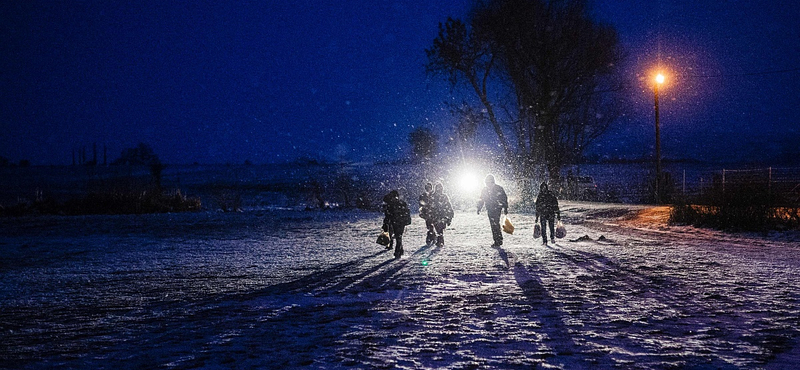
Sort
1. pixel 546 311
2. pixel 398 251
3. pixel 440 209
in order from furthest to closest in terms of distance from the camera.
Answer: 1. pixel 440 209
2. pixel 398 251
3. pixel 546 311

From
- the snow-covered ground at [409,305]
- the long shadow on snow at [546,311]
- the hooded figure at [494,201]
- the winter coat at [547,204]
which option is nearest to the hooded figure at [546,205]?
the winter coat at [547,204]

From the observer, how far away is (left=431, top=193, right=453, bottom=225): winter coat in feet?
45.1

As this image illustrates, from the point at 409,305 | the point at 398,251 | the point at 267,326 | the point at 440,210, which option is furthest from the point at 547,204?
the point at 267,326

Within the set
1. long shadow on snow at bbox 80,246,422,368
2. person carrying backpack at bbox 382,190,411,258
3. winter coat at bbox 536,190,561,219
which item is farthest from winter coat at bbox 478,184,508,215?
long shadow on snow at bbox 80,246,422,368

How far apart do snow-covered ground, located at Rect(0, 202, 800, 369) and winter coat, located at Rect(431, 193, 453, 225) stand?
801 mm

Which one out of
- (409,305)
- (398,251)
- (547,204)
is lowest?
(409,305)

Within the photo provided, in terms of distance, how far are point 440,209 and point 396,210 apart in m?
1.69

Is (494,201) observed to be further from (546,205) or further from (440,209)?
(546,205)

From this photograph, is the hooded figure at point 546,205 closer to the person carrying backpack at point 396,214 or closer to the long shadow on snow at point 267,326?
the person carrying backpack at point 396,214

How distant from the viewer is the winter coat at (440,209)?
1376 centimetres

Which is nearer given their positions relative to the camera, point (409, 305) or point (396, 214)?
point (409, 305)

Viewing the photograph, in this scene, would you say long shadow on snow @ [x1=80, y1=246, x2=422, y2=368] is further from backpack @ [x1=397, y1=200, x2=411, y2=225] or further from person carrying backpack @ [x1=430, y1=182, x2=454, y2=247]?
person carrying backpack @ [x1=430, y1=182, x2=454, y2=247]

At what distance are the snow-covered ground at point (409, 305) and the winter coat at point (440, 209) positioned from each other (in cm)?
80

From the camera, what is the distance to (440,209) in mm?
13766
